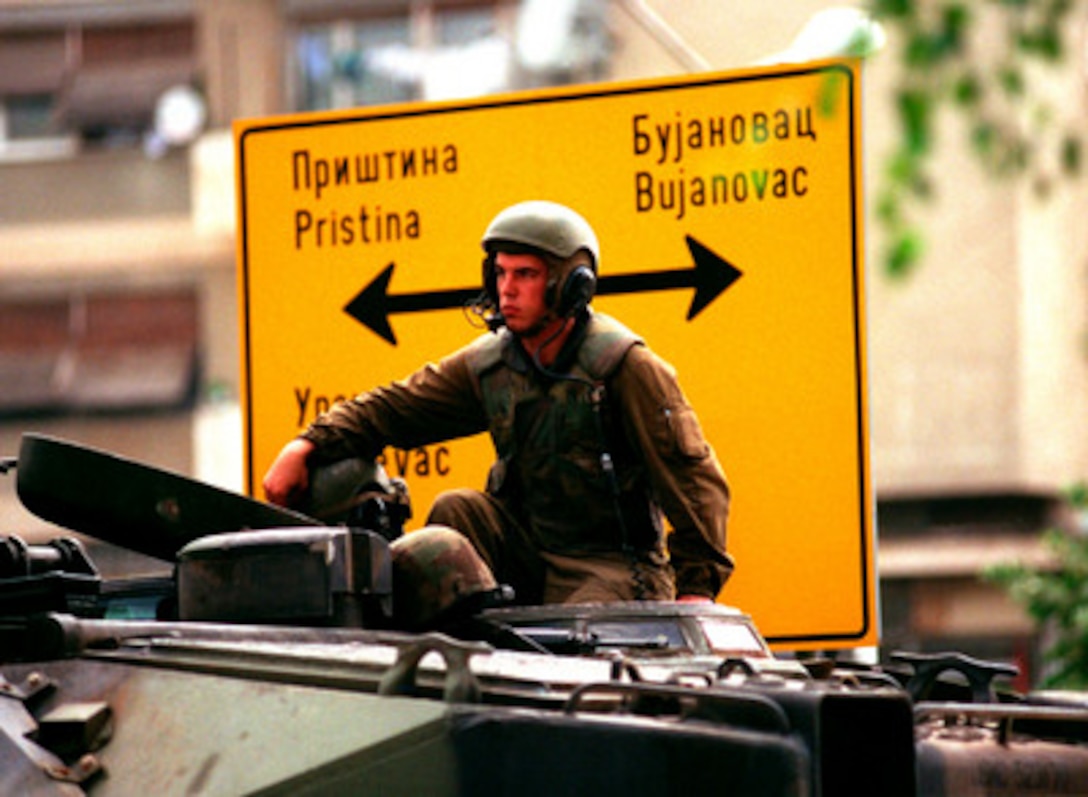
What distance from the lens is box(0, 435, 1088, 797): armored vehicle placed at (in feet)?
19.5

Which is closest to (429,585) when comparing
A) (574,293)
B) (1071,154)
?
(574,293)

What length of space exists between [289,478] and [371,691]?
8.45ft

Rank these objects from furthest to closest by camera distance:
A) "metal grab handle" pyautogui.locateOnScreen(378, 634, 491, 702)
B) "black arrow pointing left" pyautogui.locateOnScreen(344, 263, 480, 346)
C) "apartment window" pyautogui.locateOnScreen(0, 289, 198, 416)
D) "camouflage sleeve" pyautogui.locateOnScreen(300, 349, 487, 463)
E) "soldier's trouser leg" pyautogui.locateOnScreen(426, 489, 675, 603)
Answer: "apartment window" pyautogui.locateOnScreen(0, 289, 198, 416), "black arrow pointing left" pyautogui.locateOnScreen(344, 263, 480, 346), "camouflage sleeve" pyautogui.locateOnScreen(300, 349, 487, 463), "soldier's trouser leg" pyautogui.locateOnScreen(426, 489, 675, 603), "metal grab handle" pyautogui.locateOnScreen(378, 634, 491, 702)

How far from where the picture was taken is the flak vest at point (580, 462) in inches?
→ 335

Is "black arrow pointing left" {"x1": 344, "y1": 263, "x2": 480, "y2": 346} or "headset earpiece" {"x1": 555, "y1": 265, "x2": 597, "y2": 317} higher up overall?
"black arrow pointing left" {"x1": 344, "y1": 263, "x2": 480, "y2": 346}

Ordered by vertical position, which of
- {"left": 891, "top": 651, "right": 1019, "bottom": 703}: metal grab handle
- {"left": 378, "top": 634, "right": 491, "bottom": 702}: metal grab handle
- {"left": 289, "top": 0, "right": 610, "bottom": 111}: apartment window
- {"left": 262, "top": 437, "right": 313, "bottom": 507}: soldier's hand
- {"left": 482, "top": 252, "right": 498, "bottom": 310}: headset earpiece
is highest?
{"left": 289, "top": 0, "right": 610, "bottom": 111}: apartment window

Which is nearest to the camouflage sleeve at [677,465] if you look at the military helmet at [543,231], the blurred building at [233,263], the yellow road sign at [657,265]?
the military helmet at [543,231]

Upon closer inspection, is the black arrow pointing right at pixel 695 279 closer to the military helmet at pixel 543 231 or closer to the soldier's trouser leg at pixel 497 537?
the military helmet at pixel 543 231

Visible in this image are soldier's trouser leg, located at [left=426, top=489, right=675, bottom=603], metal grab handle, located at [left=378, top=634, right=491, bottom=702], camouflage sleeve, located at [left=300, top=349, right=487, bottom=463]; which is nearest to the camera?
metal grab handle, located at [left=378, top=634, right=491, bottom=702]

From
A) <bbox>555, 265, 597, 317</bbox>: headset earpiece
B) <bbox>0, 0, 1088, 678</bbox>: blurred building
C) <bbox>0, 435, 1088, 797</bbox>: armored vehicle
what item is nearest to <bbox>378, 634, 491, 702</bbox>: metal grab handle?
<bbox>0, 435, 1088, 797</bbox>: armored vehicle

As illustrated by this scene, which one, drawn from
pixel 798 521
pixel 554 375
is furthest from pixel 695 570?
pixel 798 521

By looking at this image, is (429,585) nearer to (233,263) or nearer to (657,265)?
(657,265)

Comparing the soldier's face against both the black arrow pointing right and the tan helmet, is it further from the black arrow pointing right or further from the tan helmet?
the black arrow pointing right

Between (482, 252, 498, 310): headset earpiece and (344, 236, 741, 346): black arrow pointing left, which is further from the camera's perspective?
(344, 236, 741, 346): black arrow pointing left
